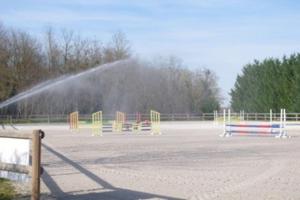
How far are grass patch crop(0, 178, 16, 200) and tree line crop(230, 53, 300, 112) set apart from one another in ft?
177

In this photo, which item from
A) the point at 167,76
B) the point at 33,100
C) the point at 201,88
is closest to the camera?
the point at 33,100

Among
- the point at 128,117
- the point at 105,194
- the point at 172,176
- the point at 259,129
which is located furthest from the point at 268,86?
the point at 105,194

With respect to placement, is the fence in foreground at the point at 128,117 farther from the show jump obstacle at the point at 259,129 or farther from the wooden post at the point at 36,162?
the wooden post at the point at 36,162

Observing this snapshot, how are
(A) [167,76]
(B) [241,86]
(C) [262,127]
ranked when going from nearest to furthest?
(C) [262,127], (B) [241,86], (A) [167,76]

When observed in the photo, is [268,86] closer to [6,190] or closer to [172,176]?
[172,176]

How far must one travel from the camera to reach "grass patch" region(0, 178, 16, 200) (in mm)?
10523

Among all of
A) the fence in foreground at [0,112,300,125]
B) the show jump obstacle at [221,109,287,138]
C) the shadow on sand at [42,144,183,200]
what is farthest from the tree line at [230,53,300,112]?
the shadow on sand at [42,144,183,200]

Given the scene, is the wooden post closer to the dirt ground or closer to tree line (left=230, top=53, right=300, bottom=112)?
the dirt ground

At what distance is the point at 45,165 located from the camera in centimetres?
1742

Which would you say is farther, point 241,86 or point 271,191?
point 241,86

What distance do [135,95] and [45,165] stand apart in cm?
5771

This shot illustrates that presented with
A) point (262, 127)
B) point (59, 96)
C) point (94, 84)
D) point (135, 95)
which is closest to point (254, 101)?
point (135, 95)

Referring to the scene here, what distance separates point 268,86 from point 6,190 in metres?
61.6

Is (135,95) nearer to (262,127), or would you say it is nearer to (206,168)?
(262,127)
